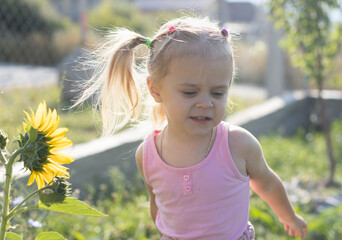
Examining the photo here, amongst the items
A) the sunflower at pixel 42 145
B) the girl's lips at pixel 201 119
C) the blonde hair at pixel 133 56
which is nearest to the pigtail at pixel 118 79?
the blonde hair at pixel 133 56

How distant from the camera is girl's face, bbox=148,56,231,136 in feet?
5.55

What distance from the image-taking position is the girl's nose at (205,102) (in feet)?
5.54

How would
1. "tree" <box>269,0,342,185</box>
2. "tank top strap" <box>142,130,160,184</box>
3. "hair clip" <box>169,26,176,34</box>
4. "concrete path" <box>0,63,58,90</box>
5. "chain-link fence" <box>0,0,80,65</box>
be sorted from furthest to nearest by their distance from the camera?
"chain-link fence" <box>0,0,80,65</box>
"concrete path" <box>0,63,58,90</box>
"tree" <box>269,0,342,185</box>
"tank top strap" <box>142,130,160,184</box>
"hair clip" <box>169,26,176,34</box>

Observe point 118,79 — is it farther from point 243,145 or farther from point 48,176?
point 48,176

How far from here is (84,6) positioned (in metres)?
5.71

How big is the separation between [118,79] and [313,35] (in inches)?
130

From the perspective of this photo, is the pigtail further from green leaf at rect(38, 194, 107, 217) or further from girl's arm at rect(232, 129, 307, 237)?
green leaf at rect(38, 194, 107, 217)

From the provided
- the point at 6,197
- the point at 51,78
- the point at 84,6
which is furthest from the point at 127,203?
the point at 51,78

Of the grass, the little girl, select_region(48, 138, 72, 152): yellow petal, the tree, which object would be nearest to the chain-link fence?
the grass

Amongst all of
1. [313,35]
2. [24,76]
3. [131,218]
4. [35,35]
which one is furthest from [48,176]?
[35,35]

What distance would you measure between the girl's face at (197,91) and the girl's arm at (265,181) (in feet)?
0.57

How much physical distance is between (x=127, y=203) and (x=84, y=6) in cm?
307

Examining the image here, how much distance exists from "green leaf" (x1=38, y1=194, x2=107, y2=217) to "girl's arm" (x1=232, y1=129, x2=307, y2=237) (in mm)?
696

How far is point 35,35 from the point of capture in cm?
771
